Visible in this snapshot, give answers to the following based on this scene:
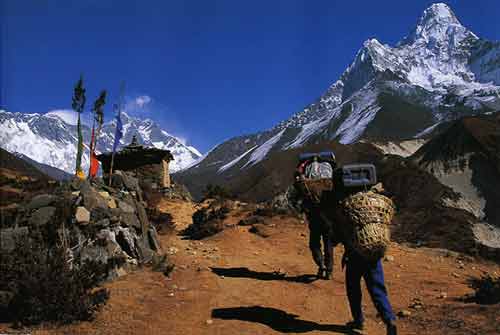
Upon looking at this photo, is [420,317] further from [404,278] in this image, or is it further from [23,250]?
[23,250]

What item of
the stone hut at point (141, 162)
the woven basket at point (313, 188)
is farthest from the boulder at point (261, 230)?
the stone hut at point (141, 162)

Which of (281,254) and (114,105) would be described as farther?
(114,105)

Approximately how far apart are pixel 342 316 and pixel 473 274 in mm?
4438

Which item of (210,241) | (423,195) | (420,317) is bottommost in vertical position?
(420,317)

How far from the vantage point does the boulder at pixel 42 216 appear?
6523mm

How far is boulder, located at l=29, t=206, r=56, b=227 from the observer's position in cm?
652

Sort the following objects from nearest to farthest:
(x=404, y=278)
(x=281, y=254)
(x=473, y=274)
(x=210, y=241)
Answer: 1. (x=404, y=278)
2. (x=473, y=274)
3. (x=281, y=254)
4. (x=210, y=241)

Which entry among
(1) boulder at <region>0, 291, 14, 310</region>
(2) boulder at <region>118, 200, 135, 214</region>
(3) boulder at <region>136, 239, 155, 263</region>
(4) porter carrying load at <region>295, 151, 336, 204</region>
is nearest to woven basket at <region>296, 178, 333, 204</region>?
(4) porter carrying load at <region>295, 151, 336, 204</region>

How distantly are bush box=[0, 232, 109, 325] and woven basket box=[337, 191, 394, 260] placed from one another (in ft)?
11.1

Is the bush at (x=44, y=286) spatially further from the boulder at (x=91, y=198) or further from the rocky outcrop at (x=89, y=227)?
the boulder at (x=91, y=198)

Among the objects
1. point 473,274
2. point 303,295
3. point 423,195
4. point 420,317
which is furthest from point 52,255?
point 423,195

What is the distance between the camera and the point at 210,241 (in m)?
11.9

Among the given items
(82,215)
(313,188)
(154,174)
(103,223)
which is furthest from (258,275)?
(154,174)

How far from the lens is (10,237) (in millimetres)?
5879
